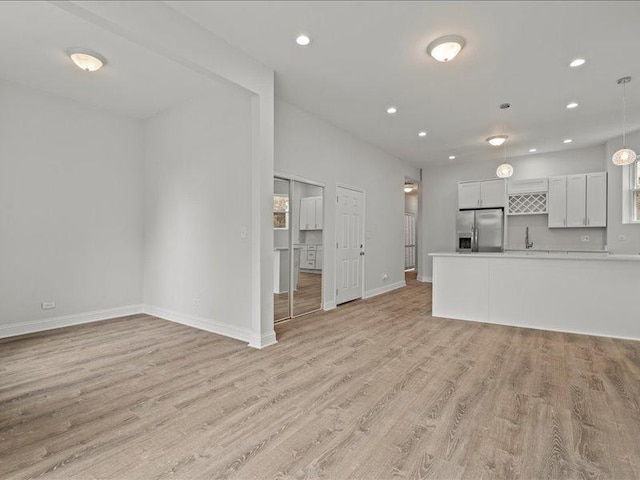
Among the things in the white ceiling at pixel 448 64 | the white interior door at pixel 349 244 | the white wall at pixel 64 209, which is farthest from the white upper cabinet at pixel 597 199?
the white wall at pixel 64 209

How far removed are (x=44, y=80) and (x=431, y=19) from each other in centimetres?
462

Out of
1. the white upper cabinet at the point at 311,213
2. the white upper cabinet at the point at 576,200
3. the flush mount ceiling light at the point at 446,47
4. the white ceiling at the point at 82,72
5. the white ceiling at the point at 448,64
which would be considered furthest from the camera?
the white upper cabinet at the point at 576,200

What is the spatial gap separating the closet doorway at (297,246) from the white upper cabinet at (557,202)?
5317 millimetres

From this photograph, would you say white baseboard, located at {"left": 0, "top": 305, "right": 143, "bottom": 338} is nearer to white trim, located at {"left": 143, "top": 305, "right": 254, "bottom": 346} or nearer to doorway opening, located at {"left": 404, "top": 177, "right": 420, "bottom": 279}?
white trim, located at {"left": 143, "top": 305, "right": 254, "bottom": 346}

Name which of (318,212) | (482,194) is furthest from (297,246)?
(482,194)

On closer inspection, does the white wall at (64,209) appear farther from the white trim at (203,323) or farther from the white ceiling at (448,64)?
the white ceiling at (448,64)

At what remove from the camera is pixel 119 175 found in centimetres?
506

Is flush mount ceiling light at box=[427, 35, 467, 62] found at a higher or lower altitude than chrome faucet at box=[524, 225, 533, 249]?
higher

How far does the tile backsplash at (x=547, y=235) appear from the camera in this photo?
6.77m

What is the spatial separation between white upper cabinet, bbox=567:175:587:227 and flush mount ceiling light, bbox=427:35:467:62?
5.24m

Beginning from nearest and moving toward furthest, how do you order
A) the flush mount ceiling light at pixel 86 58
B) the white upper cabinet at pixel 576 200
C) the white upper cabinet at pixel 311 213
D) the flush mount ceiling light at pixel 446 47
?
the flush mount ceiling light at pixel 446 47 → the flush mount ceiling light at pixel 86 58 → the white upper cabinet at pixel 311 213 → the white upper cabinet at pixel 576 200

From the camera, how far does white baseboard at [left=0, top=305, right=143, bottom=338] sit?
4.03 metres

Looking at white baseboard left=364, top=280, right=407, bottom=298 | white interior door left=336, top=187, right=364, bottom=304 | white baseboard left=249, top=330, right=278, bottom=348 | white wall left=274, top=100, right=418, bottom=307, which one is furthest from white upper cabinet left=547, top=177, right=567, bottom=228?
white baseboard left=249, top=330, right=278, bottom=348

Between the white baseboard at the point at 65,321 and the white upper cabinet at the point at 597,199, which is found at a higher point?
the white upper cabinet at the point at 597,199
